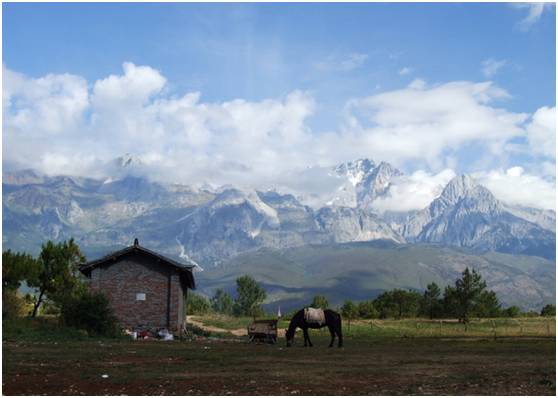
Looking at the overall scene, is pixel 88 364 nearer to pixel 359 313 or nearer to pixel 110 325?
pixel 110 325

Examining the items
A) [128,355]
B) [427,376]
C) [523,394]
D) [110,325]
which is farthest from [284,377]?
[110,325]

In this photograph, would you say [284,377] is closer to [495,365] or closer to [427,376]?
[427,376]

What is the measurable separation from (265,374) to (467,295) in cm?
7629

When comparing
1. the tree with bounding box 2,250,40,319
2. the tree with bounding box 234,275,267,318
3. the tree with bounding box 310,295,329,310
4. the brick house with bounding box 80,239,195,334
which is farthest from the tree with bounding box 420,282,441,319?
the tree with bounding box 2,250,40,319

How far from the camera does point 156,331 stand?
186 ft

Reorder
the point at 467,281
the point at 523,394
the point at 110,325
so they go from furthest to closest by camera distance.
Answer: the point at 467,281
the point at 110,325
the point at 523,394

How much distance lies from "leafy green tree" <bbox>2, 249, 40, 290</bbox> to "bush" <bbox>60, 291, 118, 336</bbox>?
13231mm

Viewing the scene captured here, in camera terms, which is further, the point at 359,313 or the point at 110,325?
the point at 359,313

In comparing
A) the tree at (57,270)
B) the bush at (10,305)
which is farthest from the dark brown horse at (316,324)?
the tree at (57,270)

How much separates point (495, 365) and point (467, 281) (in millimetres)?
70936

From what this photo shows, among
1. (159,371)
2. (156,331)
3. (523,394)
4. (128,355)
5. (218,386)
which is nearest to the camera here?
(523,394)

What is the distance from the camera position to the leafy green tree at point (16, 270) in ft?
202

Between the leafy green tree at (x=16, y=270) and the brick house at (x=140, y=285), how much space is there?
27.0 ft

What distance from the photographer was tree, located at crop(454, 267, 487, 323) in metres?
94.4
